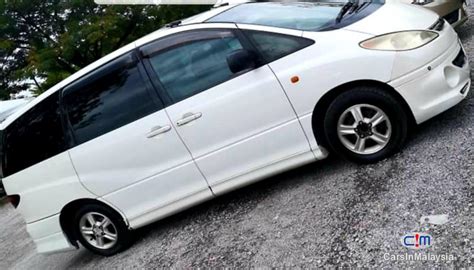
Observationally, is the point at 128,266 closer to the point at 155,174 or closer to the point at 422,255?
the point at 155,174

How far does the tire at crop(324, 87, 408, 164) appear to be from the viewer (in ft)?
12.5

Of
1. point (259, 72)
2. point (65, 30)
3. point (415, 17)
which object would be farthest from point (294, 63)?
point (65, 30)

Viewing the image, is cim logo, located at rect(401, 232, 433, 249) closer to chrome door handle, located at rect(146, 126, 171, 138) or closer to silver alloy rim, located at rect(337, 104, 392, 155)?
silver alloy rim, located at rect(337, 104, 392, 155)

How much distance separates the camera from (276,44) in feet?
13.1

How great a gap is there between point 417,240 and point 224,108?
1.94 meters

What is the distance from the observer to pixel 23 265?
5996mm

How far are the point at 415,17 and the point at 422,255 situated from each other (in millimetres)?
2271

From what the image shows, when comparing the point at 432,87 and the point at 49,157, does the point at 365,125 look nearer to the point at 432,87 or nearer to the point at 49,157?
the point at 432,87

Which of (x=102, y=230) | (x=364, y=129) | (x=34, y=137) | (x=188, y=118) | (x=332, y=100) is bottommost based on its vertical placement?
(x=102, y=230)

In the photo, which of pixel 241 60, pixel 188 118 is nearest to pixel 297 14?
pixel 241 60

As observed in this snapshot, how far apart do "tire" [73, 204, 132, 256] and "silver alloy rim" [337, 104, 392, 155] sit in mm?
2435

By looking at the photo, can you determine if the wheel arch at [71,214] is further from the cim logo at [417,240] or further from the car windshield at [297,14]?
the cim logo at [417,240]

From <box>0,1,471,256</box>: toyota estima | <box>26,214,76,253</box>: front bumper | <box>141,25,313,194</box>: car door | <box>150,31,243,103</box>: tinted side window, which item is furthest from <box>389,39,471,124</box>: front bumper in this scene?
<box>26,214,76,253</box>: front bumper

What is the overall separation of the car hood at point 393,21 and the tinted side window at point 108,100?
2000mm
